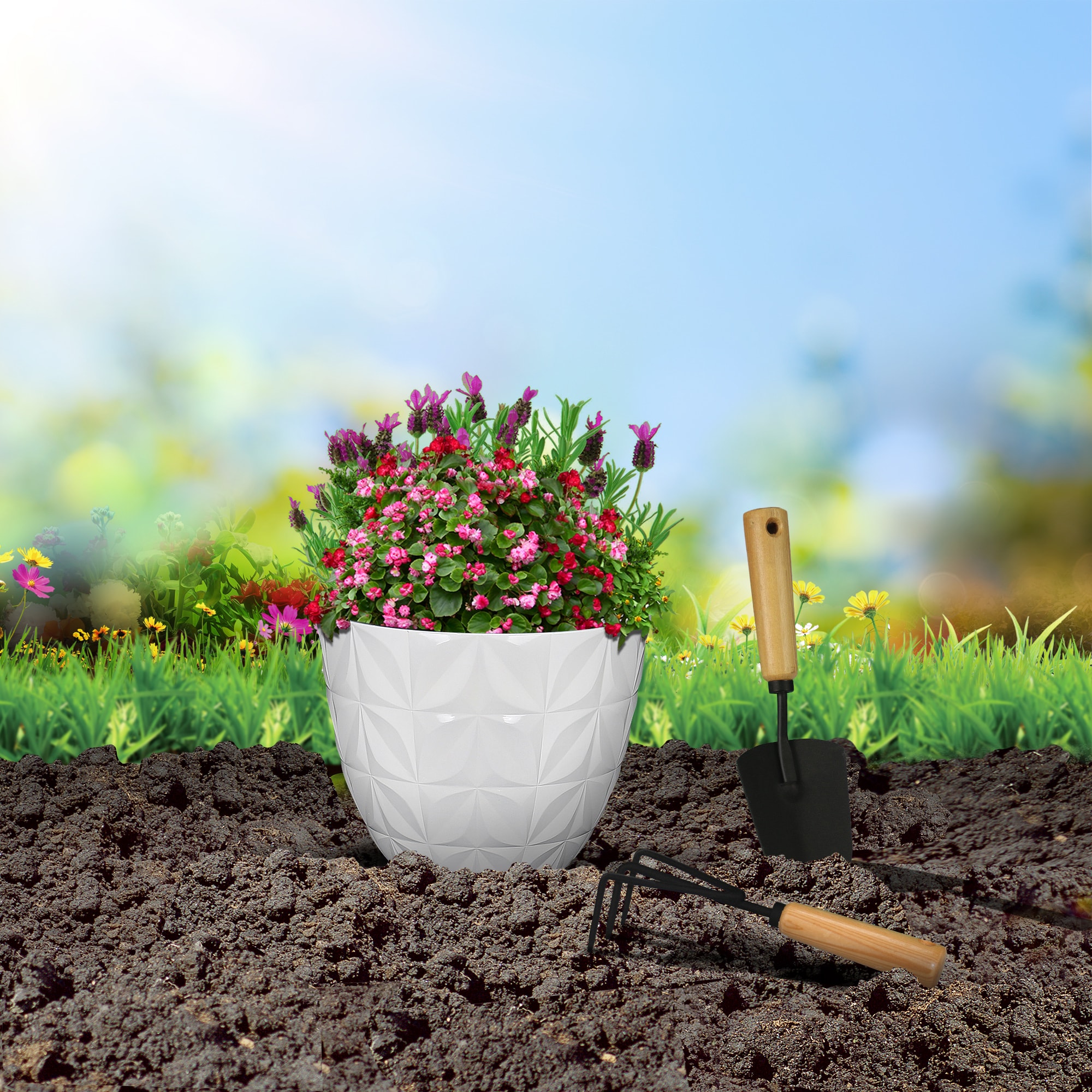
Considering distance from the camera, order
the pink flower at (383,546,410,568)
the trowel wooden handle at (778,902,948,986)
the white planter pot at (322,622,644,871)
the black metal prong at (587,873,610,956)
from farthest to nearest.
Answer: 1. the pink flower at (383,546,410,568)
2. the white planter pot at (322,622,644,871)
3. the black metal prong at (587,873,610,956)
4. the trowel wooden handle at (778,902,948,986)

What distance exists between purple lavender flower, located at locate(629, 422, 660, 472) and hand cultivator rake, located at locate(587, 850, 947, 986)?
4.07ft

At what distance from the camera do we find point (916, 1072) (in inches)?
55.1

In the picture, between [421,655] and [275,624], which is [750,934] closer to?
[421,655]

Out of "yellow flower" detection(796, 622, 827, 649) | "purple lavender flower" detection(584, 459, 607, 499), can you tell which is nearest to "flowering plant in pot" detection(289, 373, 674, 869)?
"purple lavender flower" detection(584, 459, 607, 499)

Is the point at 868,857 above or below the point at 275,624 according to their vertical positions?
below

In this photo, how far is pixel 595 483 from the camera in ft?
8.46

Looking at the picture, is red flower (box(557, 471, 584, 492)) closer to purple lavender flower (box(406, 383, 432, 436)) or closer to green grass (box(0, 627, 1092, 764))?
purple lavender flower (box(406, 383, 432, 436))

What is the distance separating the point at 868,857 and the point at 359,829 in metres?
1.29

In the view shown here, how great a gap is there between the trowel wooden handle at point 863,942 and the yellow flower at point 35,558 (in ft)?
10.4

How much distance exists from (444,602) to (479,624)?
88 mm

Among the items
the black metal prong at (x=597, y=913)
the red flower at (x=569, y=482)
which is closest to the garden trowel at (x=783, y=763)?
the red flower at (x=569, y=482)

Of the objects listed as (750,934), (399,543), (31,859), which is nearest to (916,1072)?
(750,934)

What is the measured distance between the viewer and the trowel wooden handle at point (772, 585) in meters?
2.12

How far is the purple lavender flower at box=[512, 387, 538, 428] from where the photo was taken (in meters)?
2.54
